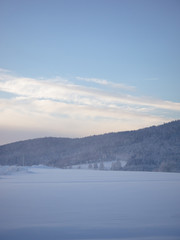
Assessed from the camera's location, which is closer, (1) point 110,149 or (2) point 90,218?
(2) point 90,218

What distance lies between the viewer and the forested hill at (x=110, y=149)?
53550 millimetres

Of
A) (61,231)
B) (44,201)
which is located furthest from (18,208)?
(61,231)

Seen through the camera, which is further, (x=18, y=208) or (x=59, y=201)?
(x=59, y=201)

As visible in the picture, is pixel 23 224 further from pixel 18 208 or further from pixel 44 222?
pixel 18 208

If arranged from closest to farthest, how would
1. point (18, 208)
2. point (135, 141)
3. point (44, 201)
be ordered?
point (18, 208) < point (44, 201) < point (135, 141)

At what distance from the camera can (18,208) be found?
249 inches

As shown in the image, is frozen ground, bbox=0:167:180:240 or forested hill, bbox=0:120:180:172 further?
forested hill, bbox=0:120:180:172

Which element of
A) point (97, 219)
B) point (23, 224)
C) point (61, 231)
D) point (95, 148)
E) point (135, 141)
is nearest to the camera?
point (61, 231)

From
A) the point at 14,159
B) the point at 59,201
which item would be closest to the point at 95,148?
the point at 14,159

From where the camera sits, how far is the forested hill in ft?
176

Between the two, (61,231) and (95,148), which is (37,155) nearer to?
(95,148)

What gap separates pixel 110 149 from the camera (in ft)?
258

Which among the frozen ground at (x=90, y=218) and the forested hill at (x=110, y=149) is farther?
the forested hill at (x=110, y=149)

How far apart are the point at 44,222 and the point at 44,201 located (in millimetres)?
2272
